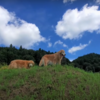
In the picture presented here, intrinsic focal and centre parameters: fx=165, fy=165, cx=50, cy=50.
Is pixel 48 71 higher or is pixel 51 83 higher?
pixel 48 71

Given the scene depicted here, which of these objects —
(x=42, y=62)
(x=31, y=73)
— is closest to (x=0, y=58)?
(x=42, y=62)

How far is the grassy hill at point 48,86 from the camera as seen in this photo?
7316 mm

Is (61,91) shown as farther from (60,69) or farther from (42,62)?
(42,62)

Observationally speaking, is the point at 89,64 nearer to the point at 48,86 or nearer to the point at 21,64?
the point at 21,64

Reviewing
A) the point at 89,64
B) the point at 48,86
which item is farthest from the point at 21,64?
the point at 89,64

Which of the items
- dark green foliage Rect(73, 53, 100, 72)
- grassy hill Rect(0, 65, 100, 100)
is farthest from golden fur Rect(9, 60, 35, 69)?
dark green foliage Rect(73, 53, 100, 72)

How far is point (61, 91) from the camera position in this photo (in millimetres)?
7562

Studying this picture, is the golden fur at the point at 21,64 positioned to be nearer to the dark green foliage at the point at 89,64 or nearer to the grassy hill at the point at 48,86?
the grassy hill at the point at 48,86

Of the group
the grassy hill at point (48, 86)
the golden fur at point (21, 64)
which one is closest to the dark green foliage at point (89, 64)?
the golden fur at point (21, 64)

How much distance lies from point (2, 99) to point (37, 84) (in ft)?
6.01

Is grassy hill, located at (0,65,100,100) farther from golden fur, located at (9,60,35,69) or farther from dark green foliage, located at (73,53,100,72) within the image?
dark green foliage, located at (73,53,100,72)

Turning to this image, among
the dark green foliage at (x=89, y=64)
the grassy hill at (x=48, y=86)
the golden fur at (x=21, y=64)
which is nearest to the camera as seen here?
the grassy hill at (x=48, y=86)

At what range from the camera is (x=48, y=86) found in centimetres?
A: 793

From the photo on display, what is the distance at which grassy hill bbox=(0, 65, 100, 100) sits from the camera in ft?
24.0
